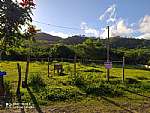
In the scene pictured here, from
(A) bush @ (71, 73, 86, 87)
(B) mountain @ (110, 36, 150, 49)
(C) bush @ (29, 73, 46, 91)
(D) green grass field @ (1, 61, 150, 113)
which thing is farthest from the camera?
(B) mountain @ (110, 36, 150, 49)

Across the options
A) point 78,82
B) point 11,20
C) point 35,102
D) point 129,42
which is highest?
point 129,42

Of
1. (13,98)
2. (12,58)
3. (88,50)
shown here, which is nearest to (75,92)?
(13,98)

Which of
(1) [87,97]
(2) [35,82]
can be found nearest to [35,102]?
(1) [87,97]

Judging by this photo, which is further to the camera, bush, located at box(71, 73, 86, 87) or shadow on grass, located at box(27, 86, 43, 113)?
bush, located at box(71, 73, 86, 87)

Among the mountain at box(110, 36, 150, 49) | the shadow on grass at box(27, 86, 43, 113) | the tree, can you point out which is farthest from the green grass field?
the mountain at box(110, 36, 150, 49)

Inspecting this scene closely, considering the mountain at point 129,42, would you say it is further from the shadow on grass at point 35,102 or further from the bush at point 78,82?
the shadow on grass at point 35,102

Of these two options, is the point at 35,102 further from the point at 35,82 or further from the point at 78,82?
the point at 78,82

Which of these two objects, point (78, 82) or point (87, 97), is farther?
point (78, 82)

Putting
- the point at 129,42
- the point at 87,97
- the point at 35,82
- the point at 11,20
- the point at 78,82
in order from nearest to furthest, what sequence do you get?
the point at 11,20 < the point at 87,97 < the point at 35,82 < the point at 78,82 < the point at 129,42

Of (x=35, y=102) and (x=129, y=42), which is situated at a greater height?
(x=129, y=42)

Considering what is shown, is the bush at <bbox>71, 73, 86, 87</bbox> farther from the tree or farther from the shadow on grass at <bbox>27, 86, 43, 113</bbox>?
the tree

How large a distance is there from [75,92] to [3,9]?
586 centimetres

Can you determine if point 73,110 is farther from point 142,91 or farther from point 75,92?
point 142,91

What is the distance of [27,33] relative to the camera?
50.3 ft
